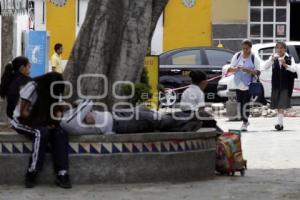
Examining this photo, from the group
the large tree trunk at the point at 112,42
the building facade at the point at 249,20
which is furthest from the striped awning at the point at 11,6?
the building facade at the point at 249,20

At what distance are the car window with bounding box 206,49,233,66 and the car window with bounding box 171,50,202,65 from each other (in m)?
0.30

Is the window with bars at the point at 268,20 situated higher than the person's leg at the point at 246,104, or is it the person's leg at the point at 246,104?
the window with bars at the point at 268,20

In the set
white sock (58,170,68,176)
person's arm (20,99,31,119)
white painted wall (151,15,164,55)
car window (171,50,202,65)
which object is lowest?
white sock (58,170,68,176)

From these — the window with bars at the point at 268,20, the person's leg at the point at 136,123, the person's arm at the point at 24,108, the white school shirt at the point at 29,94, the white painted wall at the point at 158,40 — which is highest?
the window with bars at the point at 268,20

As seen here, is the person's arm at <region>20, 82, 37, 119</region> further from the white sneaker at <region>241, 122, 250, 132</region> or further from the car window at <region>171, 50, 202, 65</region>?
the car window at <region>171, 50, 202, 65</region>

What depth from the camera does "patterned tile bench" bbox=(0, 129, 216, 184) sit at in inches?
415

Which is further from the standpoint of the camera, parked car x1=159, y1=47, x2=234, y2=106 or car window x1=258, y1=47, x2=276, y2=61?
parked car x1=159, y1=47, x2=234, y2=106

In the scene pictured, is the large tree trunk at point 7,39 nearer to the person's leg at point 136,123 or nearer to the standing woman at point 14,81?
the standing woman at point 14,81

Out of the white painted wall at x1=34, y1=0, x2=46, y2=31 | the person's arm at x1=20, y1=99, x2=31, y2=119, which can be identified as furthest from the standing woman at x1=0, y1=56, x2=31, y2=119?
the white painted wall at x1=34, y1=0, x2=46, y2=31

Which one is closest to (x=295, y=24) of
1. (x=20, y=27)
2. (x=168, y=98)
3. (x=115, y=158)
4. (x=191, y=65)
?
(x=191, y=65)

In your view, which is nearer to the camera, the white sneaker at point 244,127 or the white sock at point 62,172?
the white sock at point 62,172

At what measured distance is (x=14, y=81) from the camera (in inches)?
431

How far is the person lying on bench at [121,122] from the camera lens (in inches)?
416

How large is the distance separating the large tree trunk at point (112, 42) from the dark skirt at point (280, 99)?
21.1 feet
